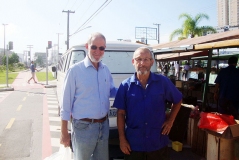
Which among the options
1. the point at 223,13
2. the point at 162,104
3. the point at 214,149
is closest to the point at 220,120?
the point at 214,149

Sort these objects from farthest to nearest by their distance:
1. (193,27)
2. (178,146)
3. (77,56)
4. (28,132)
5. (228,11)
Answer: (228,11) → (193,27) → (28,132) → (77,56) → (178,146)

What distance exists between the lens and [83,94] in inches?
99.7

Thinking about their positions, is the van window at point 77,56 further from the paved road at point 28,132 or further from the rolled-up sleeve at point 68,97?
the rolled-up sleeve at point 68,97

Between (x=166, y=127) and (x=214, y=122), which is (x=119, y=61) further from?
(x=166, y=127)

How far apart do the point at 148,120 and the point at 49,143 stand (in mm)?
3724

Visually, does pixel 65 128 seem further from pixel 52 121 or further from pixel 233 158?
pixel 52 121

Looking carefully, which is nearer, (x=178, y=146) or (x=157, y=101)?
(x=157, y=101)

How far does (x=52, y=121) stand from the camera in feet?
24.4

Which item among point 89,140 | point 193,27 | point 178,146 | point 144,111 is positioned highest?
point 193,27

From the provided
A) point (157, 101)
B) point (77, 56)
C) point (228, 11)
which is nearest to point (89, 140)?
point (157, 101)

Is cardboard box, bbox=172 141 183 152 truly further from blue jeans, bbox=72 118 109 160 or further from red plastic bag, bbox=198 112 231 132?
blue jeans, bbox=72 118 109 160

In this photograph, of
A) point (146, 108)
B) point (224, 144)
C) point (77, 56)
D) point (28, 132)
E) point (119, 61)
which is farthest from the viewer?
point (28, 132)

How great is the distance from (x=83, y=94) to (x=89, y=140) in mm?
510

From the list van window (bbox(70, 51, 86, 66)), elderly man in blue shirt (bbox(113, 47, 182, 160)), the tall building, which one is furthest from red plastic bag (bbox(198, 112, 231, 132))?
the tall building
